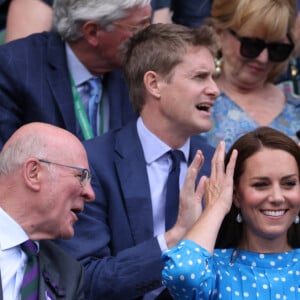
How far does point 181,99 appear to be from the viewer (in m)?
5.37

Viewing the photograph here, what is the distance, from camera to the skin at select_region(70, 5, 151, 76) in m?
5.87

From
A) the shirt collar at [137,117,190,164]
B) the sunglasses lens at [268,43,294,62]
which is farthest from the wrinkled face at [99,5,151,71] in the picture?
the sunglasses lens at [268,43,294,62]

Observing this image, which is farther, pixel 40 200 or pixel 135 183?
pixel 135 183

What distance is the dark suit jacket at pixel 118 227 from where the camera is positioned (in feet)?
16.0

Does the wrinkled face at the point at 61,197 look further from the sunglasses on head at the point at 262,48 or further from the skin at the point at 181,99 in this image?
the sunglasses on head at the point at 262,48

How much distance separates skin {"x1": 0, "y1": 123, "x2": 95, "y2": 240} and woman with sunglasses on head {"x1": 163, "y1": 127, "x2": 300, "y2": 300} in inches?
17.6

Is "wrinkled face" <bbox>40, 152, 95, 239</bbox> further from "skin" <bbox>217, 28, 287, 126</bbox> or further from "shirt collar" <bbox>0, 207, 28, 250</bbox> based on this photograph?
"skin" <bbox>217, 28, 287, 126</bbox>

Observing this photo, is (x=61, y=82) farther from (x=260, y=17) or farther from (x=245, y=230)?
(x=245, y=230)

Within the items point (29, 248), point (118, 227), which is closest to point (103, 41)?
point (118, 227)

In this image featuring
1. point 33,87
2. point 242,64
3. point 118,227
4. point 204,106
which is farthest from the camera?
point 242,64

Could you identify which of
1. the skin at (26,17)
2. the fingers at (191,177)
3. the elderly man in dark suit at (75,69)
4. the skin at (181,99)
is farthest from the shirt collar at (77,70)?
the fingers at (191,177)

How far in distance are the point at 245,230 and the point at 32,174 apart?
1.00 metres

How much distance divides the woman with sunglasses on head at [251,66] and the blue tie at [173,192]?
0.87m

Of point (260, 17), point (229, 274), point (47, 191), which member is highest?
point (260, 17)
